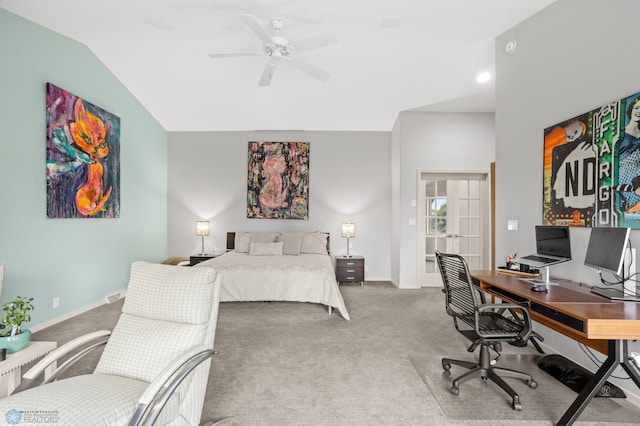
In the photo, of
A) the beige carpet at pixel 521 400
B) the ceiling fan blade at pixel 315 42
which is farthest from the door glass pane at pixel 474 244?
the ceiling fan blade at pixel 315 42

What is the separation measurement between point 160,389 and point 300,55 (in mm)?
4026

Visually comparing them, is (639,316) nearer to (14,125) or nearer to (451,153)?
(451,153)

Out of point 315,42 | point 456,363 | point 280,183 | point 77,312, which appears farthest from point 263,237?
point 456,363

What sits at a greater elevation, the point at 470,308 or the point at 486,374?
the point at 470,308

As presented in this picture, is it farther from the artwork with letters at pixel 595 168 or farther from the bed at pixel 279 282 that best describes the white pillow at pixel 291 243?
the artwork with letters at pixel 595 168

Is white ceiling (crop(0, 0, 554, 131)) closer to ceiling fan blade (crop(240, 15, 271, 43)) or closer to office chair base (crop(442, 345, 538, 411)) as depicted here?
ceiling fan blade (crop(240, 15, 271, 43))

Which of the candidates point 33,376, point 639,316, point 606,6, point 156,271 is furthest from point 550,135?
point 33,376

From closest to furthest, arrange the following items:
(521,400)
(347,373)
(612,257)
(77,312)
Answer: (612,257), (521,400), (347,373), (77,312)

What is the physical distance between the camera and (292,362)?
2.67m

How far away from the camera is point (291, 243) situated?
536cm

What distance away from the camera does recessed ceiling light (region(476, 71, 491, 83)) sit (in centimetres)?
414

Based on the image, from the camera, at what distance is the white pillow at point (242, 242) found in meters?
5.40

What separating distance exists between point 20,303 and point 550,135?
440cm

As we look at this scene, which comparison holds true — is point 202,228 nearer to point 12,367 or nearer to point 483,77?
point 12,367
